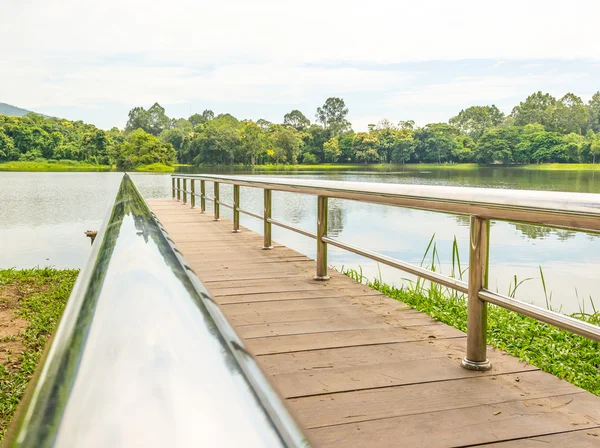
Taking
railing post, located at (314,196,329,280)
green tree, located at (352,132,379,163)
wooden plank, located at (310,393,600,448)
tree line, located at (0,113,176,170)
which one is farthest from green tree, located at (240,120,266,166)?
wooden plank, located at (310,393,600,448)

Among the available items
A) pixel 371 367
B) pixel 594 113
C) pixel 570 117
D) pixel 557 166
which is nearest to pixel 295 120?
pixel 594 113

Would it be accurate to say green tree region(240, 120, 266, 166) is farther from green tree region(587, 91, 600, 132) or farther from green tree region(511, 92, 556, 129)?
green tree region(587, 91, 600, 132)

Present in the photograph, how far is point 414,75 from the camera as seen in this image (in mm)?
98312

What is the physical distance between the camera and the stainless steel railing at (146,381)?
17 cm

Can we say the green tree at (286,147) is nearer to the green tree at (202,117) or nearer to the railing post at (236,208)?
the railing post at (236,208)

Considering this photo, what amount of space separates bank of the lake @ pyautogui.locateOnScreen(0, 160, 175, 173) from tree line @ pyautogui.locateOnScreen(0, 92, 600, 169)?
32.9 inches

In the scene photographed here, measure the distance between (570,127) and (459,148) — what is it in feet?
86.0

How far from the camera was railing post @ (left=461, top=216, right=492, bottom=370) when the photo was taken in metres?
2.04

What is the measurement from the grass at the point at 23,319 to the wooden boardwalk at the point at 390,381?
0.96 metres

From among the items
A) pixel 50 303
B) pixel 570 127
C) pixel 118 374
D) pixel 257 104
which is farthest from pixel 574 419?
pixel 257 104

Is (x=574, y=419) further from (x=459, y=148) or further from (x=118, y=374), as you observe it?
(x=459, y=148)

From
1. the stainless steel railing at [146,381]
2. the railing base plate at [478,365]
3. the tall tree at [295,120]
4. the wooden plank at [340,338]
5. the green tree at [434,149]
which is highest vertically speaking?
the tall tree at [295,120]

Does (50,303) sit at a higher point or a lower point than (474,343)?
lower

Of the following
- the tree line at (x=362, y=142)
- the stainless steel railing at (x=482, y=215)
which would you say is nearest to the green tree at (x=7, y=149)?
the tree line at (x=362, y=142)
